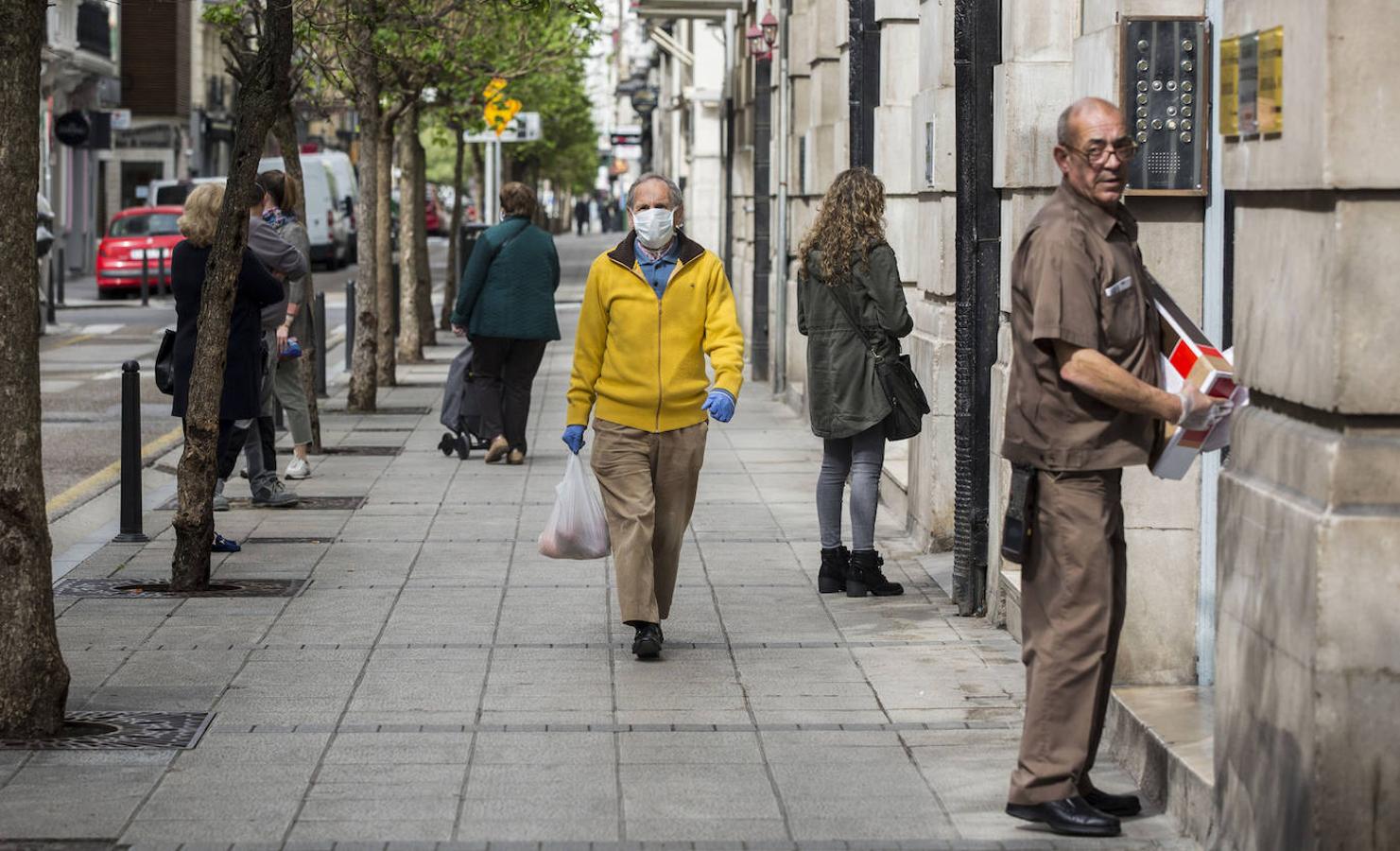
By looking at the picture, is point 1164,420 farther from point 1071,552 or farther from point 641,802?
point 641,802

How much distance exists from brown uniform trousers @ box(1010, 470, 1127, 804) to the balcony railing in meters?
53.8

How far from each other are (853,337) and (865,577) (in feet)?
3.27

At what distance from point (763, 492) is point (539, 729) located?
21.1ft

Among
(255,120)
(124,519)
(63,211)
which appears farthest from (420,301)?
(63,211)

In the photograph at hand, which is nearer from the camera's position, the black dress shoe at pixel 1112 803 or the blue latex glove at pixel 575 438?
the black dress shoe at pixel 1112 803

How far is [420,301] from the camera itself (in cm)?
2547

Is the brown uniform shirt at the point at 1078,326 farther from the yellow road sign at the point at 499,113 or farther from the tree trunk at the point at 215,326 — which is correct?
the yellow road sign at the point at 499,113

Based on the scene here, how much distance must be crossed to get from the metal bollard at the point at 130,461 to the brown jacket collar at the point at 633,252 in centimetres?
372

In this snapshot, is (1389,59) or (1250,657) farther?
(1250,657)

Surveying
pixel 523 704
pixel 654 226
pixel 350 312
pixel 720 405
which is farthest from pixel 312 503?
pixel 350 312

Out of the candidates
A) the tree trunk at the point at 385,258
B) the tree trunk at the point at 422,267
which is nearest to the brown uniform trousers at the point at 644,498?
the tree trunk at the point at 385,258

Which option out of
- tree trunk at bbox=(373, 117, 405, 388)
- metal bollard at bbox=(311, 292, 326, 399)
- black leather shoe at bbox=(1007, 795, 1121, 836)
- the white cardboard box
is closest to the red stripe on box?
the white cardboard box

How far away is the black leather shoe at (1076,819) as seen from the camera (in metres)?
5.70

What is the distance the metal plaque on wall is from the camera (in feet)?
23.6
